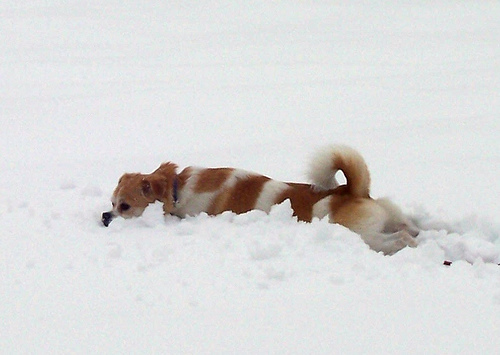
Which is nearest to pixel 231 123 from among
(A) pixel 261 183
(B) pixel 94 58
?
(A) pixel 261 183

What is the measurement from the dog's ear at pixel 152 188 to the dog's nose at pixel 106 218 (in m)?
0.31

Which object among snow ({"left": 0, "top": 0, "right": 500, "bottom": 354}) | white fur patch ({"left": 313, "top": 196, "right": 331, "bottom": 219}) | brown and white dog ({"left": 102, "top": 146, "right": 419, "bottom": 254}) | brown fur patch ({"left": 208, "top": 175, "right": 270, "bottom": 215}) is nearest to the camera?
snow ({"left": 0, "top": 0, "right": 500, "bottom": 354})

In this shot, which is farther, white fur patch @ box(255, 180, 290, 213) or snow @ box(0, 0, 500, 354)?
white fur patch @ box(255, 180, 290, 213)

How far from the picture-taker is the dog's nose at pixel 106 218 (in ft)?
15.4

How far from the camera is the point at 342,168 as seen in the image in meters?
4.48

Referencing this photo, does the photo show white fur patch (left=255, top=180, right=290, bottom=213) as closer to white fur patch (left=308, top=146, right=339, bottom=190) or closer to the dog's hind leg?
white fur patch (left=308, top=146, right=339, bottom=190)

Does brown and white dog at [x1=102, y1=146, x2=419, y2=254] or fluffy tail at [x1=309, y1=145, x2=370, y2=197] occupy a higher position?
fluffy tail at [x1=309, y1=145, x2=370, y2=197]

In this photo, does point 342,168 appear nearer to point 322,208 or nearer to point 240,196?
point 322,208

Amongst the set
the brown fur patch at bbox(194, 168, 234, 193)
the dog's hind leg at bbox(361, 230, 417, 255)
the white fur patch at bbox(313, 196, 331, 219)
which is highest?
the brown fur patch at bbox(194, 168, 234, 193)

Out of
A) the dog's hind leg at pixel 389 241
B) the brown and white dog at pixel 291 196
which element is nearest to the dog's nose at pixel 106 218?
the brown and white dog at pixel 291 196

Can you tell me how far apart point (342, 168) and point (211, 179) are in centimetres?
105

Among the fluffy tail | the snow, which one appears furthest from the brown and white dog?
the snow

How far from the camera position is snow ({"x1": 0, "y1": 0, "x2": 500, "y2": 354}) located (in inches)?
122

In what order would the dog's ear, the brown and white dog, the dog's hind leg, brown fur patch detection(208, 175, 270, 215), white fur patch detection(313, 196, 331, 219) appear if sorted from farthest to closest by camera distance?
1. the dog's ear
2. brown fur patch detection(208, 175, 270, 215)
3. white fur patch detection(313, 196, 331, 219)
4. the brown and white dog
5. the dog's hind leg
